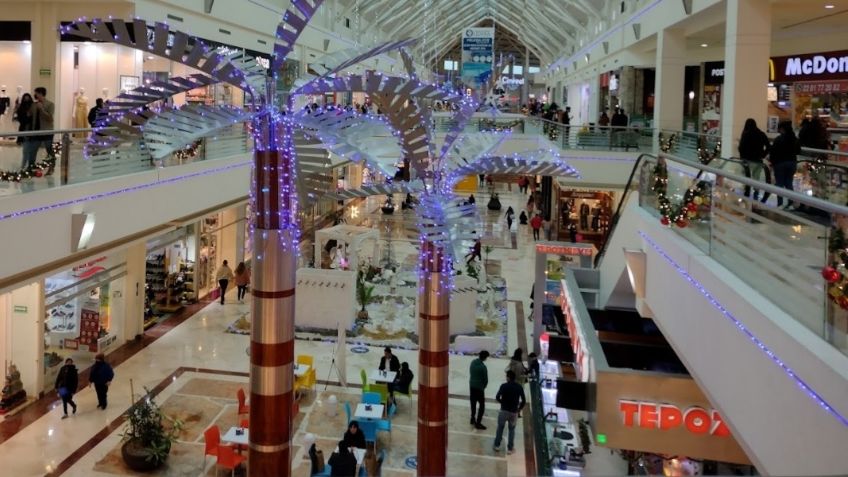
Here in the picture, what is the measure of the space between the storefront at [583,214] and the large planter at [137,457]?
19642 mm

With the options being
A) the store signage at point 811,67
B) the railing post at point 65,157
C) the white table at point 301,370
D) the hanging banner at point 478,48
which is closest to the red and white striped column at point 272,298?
the railing post at point 65,157

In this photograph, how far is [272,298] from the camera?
14.4ft

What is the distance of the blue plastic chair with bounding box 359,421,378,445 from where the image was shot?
32.7ft

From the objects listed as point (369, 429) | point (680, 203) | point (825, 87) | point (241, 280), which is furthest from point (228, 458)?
point (825, 87)

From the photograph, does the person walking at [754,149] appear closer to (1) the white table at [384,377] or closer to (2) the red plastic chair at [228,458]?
(1) the white table at [384,377]

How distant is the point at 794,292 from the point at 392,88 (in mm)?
2812

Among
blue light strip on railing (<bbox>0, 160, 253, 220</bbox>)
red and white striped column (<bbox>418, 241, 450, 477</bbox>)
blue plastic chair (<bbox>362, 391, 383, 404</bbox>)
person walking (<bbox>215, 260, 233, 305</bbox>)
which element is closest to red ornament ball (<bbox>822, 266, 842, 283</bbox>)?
red and white striped column (<bbox>418, 241, 450, 477</bbox>)

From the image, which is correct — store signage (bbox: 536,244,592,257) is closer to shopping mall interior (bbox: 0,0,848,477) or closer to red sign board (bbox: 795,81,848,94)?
shopping mall interior (bbox: 0,0,848,477)

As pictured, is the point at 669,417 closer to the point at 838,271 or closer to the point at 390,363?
the point at 838,271

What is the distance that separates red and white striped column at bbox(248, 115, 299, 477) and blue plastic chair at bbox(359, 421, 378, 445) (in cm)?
548

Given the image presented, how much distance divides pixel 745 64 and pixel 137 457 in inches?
458

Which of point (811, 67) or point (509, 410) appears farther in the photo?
point (811, 67)

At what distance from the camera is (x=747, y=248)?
210 inches

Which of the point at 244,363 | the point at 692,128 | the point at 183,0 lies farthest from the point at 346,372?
the point at 692,128
